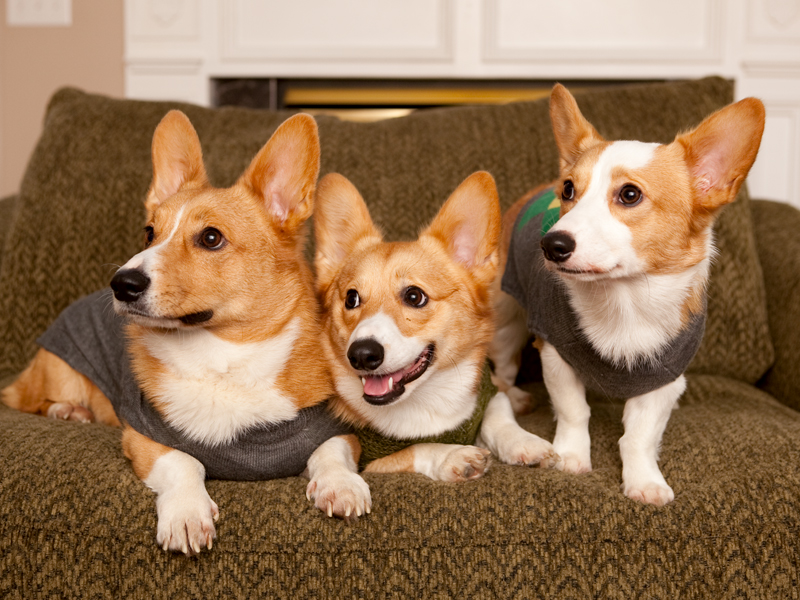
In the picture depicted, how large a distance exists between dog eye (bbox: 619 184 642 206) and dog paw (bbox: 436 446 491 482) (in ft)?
1.93

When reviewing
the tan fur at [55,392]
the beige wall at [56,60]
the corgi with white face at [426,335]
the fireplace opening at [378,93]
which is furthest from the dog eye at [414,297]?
the beige wall at [56,60]

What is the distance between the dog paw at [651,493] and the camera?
1.28 meters

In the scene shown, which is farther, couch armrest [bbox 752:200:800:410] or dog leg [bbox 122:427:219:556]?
couch armrest [bbox 752:200:800:410]

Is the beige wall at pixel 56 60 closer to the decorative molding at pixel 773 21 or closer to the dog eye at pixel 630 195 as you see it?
the dog eye at pixel 630 195

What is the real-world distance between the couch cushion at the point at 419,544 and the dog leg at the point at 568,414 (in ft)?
0.58

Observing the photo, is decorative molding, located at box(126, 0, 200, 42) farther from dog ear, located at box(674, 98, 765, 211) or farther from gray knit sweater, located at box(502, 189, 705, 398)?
dog ear, located at box(674, 98, 765, 211)

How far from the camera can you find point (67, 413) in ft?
5.72

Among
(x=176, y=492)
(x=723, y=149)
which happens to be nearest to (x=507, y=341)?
(x=723, y=149)

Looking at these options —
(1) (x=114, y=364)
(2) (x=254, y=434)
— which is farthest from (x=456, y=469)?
(1) (x=114, y=364)

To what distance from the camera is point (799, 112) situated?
296 centimetres

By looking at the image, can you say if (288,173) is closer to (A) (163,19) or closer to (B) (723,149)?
(B) (723,149)

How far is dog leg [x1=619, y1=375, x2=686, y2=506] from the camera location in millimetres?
1308

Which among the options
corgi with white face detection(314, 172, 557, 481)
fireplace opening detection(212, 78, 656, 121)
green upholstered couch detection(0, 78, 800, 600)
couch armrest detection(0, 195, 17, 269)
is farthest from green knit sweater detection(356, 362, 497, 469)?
fireplace opening detection(212, 78, 656, 121)

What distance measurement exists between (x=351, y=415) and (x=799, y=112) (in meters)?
2.64
